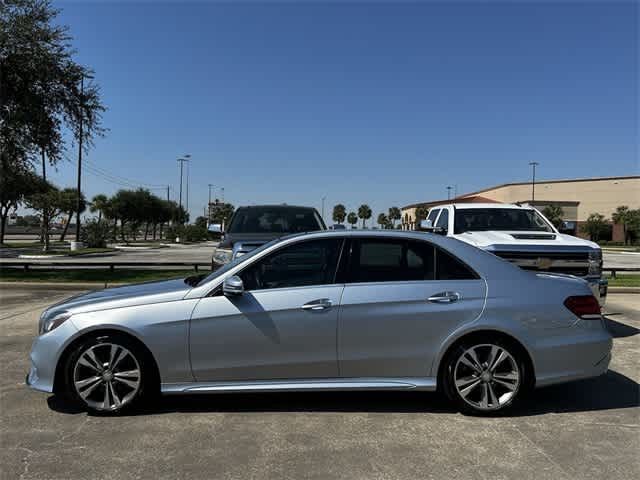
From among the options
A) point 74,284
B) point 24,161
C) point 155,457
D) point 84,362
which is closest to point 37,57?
point 24,161

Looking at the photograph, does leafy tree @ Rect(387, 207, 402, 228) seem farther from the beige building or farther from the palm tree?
the palm tree

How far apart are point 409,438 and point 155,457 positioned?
1838mm

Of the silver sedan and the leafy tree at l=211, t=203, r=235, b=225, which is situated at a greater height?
the leafy tree at l=211, t=203, r=235, b=225

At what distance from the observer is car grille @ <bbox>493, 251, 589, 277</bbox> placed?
7121 millimetres

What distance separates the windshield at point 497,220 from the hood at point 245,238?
3251 mm

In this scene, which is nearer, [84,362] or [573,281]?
[84,362]

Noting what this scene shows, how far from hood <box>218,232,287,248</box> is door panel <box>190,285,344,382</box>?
3843 millimetres

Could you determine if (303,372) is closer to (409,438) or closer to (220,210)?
(409,438)

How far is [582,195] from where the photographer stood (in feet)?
295

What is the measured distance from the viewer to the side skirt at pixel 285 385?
430cm

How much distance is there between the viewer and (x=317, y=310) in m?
4.29

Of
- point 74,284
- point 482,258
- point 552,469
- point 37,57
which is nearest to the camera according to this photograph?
point 552,469

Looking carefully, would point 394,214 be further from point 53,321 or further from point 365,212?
point 53,321

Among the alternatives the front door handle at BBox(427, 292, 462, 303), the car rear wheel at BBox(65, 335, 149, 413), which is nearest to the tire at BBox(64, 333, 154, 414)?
the car rear wheel at BBox(65, 335, 149, 413)
